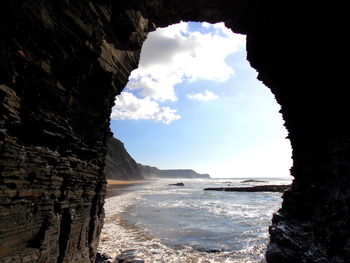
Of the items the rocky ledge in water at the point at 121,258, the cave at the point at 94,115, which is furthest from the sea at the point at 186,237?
the cave at the point at 94,115

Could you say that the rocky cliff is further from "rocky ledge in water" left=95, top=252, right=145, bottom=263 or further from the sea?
"rocky ledge in water" left=95, top=252, right=145, bottom=263

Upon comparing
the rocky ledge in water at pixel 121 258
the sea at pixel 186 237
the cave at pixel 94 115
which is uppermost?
the cave at pixel 94 115

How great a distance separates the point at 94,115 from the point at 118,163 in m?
119

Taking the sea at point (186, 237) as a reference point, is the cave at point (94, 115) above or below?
above

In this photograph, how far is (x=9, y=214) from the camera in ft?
20.9

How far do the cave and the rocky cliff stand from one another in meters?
104

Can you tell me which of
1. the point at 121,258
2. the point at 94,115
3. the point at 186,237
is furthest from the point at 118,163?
the point at 94,115

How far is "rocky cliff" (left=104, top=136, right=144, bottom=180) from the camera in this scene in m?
115

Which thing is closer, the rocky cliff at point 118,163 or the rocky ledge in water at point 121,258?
the rocky ledge in water at point 121,258

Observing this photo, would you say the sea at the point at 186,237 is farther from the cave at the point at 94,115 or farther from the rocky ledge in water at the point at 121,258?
the cave at the point at 94,115

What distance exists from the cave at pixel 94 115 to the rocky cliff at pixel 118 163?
342ft

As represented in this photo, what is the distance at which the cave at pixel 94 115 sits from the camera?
655cm

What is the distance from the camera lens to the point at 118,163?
12538 cm

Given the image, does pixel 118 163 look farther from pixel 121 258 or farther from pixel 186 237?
pixel 121 258
